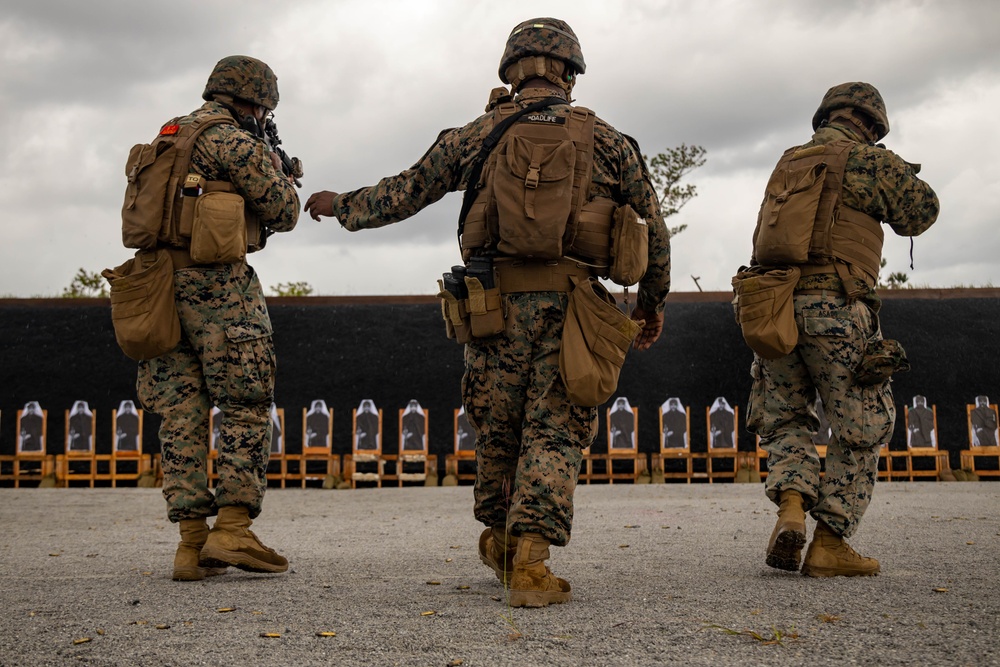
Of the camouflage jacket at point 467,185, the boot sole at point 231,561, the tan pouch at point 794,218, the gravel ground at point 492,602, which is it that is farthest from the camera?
the tan pouch at point 794,218

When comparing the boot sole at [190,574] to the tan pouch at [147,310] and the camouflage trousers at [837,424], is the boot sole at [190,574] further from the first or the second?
the camouflage trousers at [837,424]

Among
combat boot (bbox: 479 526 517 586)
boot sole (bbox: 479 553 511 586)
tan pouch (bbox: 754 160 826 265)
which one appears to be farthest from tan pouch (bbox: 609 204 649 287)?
boot sole (bbox: 479 553 511 586)

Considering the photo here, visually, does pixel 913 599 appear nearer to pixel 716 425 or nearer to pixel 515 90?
pixel 515 90

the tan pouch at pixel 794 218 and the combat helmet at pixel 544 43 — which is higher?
the combat helmet at pixel 544 43

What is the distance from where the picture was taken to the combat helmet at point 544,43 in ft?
11.9

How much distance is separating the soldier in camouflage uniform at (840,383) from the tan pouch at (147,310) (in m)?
2.37

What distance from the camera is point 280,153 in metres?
4.51

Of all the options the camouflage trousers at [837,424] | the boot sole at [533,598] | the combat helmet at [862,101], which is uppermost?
the combat helmet at [862,101]

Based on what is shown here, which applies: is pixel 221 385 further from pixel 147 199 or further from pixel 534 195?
pixel 534 195

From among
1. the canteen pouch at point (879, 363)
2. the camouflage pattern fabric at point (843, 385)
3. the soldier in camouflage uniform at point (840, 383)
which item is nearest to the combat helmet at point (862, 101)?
the soldier in camouflage uniform at point (840, 383)

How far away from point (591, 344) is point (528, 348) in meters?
0.23

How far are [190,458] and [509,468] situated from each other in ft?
4.20

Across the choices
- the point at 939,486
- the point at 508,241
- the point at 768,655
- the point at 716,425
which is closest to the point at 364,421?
the point at 716,425

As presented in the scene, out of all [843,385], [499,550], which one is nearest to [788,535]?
[843,385]
